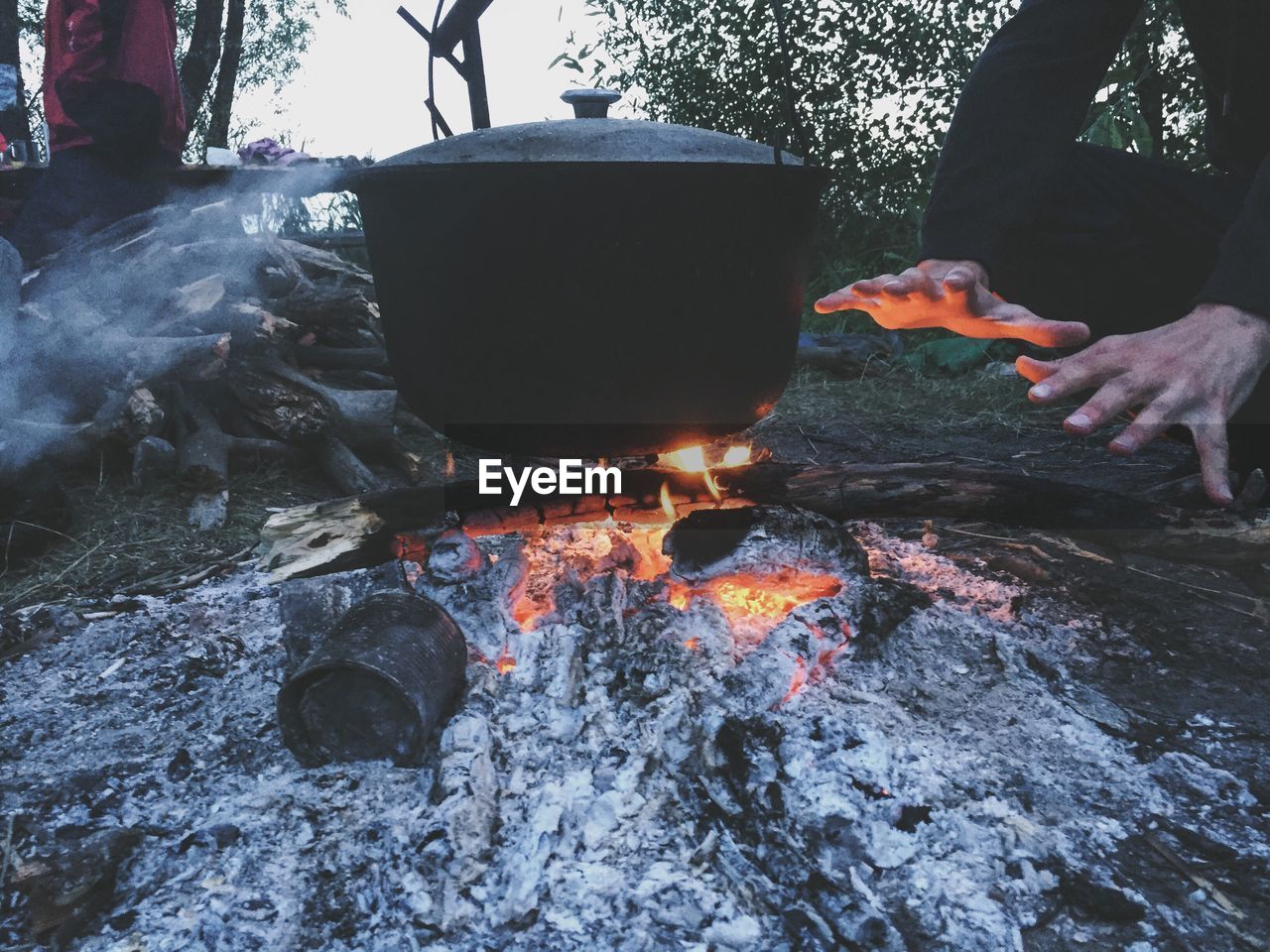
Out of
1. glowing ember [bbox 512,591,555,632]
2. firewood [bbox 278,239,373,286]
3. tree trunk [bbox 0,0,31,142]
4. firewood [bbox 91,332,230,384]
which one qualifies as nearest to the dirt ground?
firewood [bbox 91,332,230,384]

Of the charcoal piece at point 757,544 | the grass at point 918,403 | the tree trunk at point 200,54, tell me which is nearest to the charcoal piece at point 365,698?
the charcoal piece at point 757,544

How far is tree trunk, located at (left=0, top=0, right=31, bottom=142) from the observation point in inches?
196

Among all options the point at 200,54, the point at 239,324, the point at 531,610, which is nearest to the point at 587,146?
the point at 531,610

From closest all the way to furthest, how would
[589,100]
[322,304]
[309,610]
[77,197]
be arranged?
1. [309,610]
2. [589,100]
3. [77,197]
4. [322,304]

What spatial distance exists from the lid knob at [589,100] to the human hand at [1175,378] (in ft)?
3.47

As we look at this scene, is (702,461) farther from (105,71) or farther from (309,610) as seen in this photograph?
(105,71)

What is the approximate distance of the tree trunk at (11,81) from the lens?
4.98 metres

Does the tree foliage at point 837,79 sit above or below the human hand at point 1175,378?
above

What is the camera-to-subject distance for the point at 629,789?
1.30 meters

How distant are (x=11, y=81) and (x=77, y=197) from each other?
7.23 ft

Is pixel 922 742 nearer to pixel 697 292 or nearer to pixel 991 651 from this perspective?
pixel 991 651

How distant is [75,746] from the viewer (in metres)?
1.47

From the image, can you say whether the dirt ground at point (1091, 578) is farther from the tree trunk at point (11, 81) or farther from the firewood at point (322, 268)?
the tree trunk at point (11, 81)

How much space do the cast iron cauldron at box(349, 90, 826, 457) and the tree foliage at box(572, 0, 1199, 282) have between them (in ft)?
14.2
